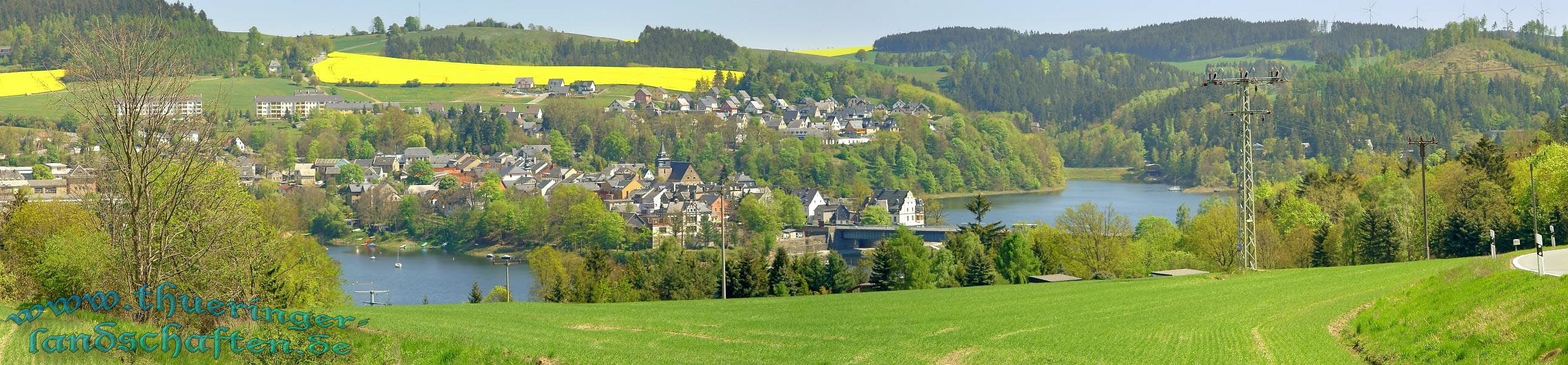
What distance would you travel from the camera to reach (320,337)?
1272 cm

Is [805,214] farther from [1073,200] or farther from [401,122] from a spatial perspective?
[401,122]

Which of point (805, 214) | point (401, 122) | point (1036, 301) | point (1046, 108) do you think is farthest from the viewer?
point (1046, 108)

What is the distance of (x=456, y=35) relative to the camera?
16625cm

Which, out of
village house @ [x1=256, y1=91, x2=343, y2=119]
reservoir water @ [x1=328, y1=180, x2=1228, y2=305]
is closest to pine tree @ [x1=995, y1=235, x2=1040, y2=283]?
reservoir water @ [x1=328, y1=180, x2=1228, y2=305]

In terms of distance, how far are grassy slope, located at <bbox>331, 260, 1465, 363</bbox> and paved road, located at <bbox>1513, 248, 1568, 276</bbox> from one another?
1.40m

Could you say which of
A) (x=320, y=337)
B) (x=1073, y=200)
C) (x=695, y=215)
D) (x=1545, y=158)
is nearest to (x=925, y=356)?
(x=320, y=337)

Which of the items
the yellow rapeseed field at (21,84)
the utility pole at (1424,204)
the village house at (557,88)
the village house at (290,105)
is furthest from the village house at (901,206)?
the yellow rapeseed field at (21,84)

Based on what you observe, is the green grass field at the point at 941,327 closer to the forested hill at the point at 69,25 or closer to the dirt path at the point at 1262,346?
the dirt path at the point at 1262,346

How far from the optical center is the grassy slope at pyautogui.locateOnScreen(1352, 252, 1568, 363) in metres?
11.1

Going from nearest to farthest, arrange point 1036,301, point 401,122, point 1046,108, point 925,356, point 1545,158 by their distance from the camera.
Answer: point 925,356, point 1036,301, point 1545,158, point 401,122, point 1046,108

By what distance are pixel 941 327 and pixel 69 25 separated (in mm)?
130349

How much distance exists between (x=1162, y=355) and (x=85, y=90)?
1023 centimetres

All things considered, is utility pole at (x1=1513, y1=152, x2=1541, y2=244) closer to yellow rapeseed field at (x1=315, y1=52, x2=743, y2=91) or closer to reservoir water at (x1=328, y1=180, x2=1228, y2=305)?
reservoir water at (x1=328, y1=180, x2=1228, y2=305)

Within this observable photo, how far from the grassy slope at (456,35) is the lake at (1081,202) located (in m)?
80.5
